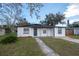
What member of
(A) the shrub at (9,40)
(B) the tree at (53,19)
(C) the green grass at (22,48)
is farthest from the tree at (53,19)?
(A) the shrub at (9,40)

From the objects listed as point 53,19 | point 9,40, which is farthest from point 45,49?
point 9,40

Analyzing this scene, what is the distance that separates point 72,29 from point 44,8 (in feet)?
2.02

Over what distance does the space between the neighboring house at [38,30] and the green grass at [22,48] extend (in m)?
0.12

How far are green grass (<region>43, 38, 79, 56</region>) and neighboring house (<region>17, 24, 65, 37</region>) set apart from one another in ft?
0.39

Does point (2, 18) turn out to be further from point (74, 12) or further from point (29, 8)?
point (74, 12)

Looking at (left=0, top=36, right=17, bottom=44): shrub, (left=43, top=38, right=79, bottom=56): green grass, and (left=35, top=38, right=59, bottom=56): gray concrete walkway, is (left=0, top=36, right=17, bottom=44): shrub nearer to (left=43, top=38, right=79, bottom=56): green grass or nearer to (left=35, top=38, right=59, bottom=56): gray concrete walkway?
(left=35, top=38, right=59, bottom=56): gray concrete walkway

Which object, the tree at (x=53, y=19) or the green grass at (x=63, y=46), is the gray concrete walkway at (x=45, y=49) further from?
the tree at (x=53, y=19)

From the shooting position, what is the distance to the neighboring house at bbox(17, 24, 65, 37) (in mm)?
5059

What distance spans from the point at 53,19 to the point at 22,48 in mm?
744

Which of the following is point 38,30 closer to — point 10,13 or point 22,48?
point 22,48

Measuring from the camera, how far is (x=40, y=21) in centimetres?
508

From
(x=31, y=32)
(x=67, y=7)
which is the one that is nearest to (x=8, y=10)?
(x=31, y=32)

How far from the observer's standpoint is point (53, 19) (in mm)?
5047

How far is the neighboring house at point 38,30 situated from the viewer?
16.6 ft
